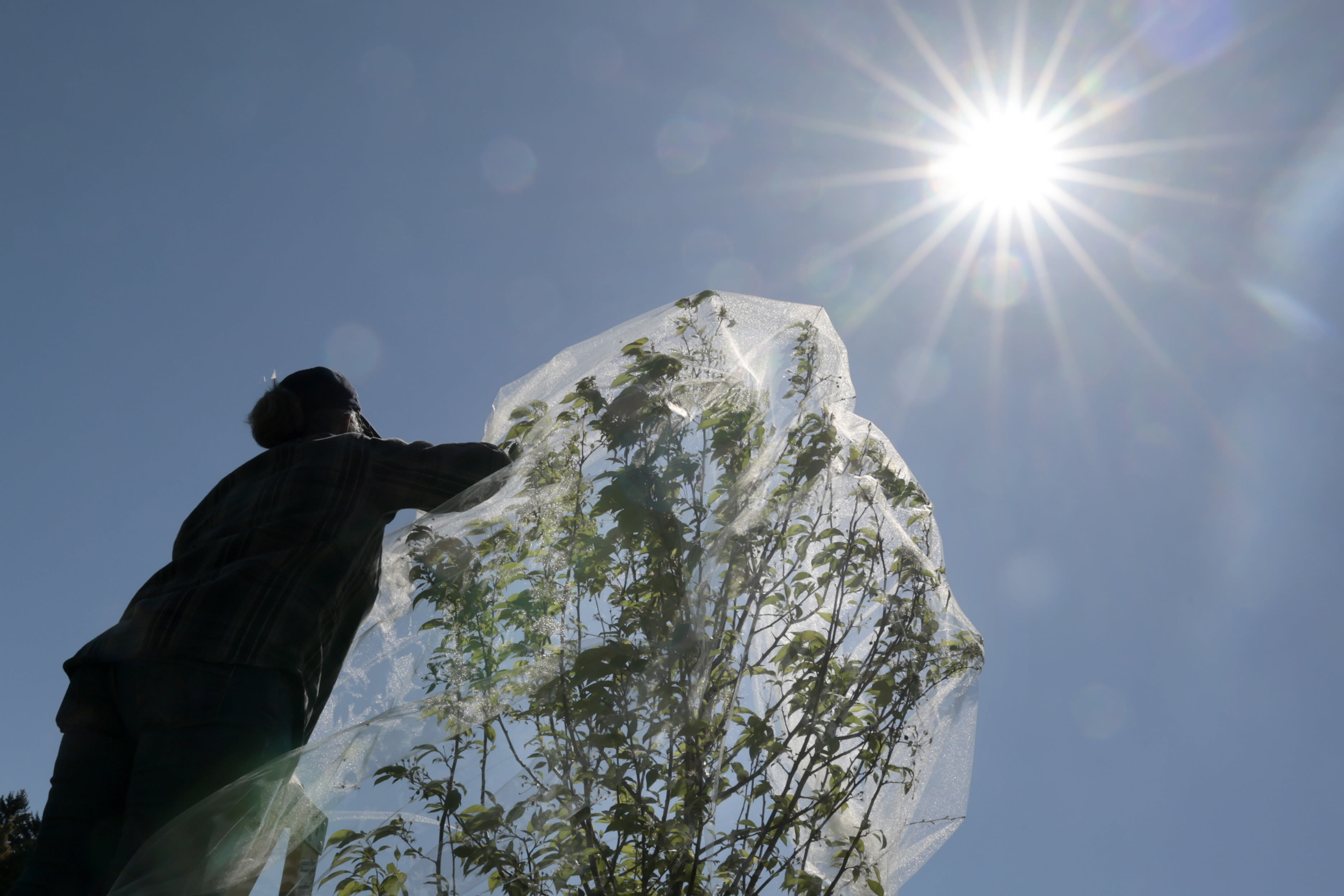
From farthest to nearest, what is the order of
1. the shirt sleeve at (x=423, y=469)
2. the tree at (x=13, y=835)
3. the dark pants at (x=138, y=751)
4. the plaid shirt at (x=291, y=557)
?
the tree at (x=13, y=835) → the shirt sleeve at (x=423, y=469) → the plaid shirt at (x=291, y=557) → the dark pants at (x=138, y=751)

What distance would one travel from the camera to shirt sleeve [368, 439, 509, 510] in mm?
2119

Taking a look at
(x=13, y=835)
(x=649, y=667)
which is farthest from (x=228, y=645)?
(x=13, y=835)

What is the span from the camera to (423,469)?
2152 millimetres

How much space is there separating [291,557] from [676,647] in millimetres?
938

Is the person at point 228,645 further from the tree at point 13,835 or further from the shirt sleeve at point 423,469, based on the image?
the tree at point 13,835

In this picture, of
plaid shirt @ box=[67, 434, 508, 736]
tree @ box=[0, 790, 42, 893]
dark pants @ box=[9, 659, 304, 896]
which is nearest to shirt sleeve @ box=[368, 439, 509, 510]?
plaid shirt @ box=[67, 434, 508, 736]

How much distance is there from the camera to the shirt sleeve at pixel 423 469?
2119 millimetres

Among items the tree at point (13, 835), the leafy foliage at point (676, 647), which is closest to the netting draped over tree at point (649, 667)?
the leafy foliage at point (676, 647)

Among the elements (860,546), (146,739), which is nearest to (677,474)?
(860,546)

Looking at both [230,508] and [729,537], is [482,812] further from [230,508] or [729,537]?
[230,508]

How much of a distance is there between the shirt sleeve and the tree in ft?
38.2

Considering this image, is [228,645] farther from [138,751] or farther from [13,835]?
[13,835]

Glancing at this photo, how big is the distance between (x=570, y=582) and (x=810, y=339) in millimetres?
1108

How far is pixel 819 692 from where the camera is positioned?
6.70 ft
